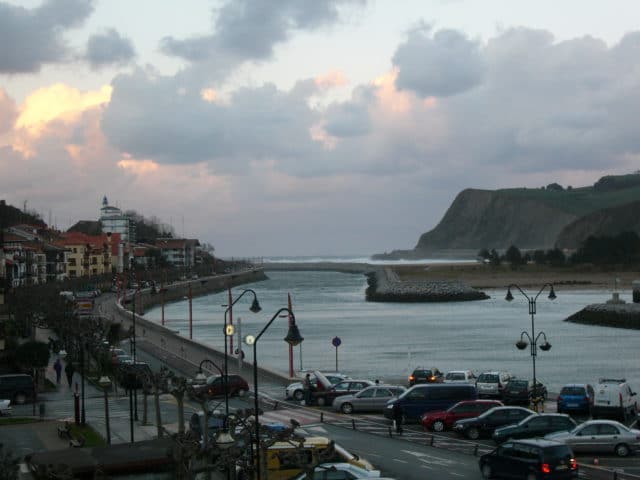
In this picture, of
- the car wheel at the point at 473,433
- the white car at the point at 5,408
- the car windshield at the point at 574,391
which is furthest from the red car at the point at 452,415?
the white car at the point at 5,408

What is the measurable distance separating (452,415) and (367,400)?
15.8 feet

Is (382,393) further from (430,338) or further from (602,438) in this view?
(430,338)

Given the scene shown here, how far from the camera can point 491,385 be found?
34.8m

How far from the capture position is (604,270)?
182 m

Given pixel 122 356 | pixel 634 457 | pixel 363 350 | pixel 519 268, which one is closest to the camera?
pixel 634 457

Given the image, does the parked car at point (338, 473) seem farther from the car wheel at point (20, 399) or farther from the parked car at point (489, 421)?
the car wheel at point (20, 399)

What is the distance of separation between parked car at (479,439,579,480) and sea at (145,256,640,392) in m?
23.9

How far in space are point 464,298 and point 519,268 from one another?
6230 cm

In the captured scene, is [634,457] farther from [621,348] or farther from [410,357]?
[621,348]

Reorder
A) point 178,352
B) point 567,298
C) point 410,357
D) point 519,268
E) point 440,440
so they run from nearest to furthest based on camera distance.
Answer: point 440,440
point 178,352
point 410,357
point 567,298
point 519,268

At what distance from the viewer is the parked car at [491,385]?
34.5 meters

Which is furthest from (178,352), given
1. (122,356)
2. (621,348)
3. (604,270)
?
(604,270)

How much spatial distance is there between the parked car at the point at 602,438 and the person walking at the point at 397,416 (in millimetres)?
4980

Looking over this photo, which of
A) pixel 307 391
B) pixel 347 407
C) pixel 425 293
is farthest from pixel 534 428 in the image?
pixel 425 293
